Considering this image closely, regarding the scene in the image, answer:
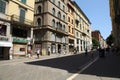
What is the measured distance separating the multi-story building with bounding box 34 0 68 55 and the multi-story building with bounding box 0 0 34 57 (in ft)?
29.1

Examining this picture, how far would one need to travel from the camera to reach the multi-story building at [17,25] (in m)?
25.5

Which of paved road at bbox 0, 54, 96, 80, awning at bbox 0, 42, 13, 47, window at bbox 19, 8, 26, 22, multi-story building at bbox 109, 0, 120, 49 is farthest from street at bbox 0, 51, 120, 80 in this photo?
multi-story building at bbox 109, 0, 120, 49

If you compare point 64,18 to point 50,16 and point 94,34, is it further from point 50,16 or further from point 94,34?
point 94,34

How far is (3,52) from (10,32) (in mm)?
2901

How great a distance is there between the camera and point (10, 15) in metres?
26.4

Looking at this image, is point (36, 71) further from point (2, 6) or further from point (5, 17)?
point (2, 6)

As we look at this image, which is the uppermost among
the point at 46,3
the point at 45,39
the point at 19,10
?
the point at 46,3

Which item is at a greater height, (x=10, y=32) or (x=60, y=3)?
(x=60, y=3)

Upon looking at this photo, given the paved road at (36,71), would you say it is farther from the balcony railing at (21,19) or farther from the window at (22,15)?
the window at (22,15)

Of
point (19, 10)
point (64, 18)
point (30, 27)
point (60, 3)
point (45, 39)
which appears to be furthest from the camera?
point (64, 18)

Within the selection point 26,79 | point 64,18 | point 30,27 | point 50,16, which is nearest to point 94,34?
point 64,18

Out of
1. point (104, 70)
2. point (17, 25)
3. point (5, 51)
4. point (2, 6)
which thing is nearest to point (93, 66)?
point (104, 70)

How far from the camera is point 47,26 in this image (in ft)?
135

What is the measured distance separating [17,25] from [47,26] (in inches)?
528
